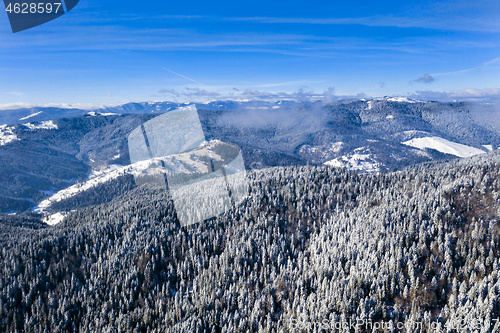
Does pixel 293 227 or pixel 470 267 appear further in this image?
pixel 293 227

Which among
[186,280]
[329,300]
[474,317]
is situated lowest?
[186,280]

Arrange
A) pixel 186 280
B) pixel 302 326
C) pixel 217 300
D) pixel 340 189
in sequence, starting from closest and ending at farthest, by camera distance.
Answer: pixel 302 326 < pixel 217 300 < pixel 186 280 < pixel 340 189

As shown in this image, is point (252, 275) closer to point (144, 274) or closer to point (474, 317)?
point (144, 274)

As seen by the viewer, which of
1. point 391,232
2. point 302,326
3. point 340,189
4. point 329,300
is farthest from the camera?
point 340,189

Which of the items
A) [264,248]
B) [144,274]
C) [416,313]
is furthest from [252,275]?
[416,313]

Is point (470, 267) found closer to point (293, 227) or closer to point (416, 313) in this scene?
point (416, 313)

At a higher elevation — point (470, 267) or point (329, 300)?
point (470, 267)
